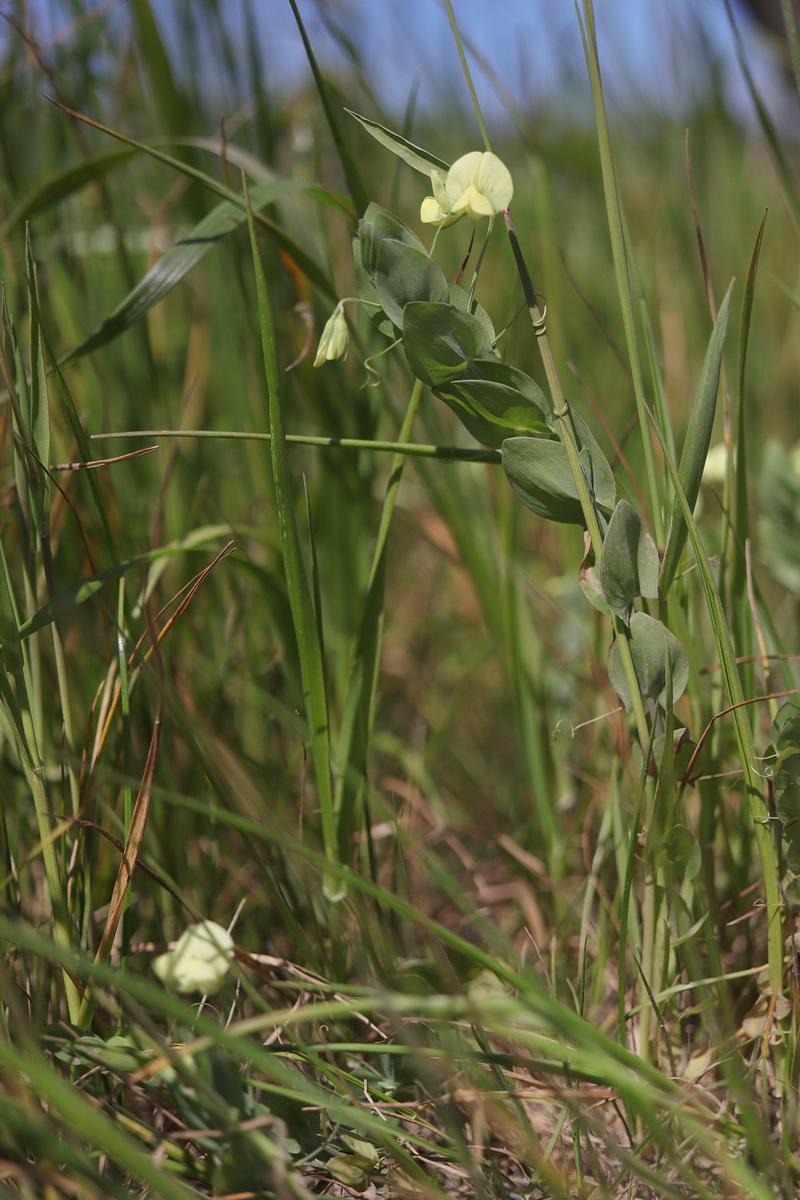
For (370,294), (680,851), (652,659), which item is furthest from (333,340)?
(680,851)

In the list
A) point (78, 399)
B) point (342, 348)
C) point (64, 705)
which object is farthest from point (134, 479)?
point (342, 348)

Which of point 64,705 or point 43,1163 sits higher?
point 64,705

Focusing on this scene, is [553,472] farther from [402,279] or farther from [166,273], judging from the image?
[166,273]

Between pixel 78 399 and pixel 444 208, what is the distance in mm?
629

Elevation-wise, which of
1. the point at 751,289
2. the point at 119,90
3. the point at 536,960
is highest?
the point at 119,90

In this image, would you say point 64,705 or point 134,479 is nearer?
point 64,705

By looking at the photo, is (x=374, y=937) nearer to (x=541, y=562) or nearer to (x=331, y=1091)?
(x=331, y=1091)

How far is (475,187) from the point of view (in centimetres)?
45

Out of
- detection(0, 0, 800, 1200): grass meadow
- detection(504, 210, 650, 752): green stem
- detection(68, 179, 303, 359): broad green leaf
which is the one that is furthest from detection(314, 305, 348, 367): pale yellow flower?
detection(68, 179, 303, 359): broad green leaf

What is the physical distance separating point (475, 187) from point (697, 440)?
19cm

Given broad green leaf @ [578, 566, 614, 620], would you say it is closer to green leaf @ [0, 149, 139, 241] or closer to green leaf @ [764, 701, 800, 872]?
green leaf @ [764, 701, 800, 872]

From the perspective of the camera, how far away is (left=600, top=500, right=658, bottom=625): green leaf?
18.0 inches

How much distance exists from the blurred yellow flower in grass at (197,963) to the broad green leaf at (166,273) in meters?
0.43

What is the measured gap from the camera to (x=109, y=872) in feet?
2.15
